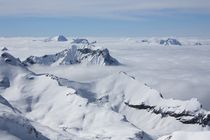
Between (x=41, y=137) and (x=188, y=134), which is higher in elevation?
(x=188, y=134)

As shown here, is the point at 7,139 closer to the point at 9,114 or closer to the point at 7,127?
the point at 7,127

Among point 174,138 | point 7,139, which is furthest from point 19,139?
point 174,138

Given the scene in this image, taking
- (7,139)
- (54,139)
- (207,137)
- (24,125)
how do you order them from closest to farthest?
1. (207,137)
2. (7,139)
3. (24,125)
4. (54,139)

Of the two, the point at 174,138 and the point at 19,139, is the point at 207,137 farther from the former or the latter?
the point at 19,139

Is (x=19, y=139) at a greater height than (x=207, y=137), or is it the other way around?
(x=207, y=137)

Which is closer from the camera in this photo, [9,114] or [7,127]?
[7,127]

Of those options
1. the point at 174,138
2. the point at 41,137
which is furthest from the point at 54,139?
the point at 174,138

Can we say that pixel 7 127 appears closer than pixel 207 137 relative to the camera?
No

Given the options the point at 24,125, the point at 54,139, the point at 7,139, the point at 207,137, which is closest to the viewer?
the point at 207,137

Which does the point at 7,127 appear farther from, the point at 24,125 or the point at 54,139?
the point at 54,139

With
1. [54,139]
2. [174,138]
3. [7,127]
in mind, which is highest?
[174,138]
